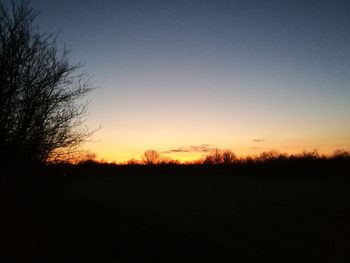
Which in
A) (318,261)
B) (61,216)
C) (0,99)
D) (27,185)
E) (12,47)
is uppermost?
(12,47)

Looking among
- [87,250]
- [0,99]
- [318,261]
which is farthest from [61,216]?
[318,261]

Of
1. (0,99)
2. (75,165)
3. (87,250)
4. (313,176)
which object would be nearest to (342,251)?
(87,250)

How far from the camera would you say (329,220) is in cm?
2239

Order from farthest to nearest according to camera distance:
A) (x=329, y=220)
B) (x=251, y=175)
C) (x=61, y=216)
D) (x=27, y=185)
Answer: (x=251, y=175)
(x=329, y=220)
(x=61, y=216)
(x=27, y=185)

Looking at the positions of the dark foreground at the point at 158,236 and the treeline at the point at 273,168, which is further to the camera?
the treeline at the point at 273,168

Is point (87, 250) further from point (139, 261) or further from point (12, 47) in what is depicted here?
point (12, 47)

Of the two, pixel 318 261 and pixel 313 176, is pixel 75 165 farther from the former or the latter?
pixel 313 176

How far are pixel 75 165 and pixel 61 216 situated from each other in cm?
237

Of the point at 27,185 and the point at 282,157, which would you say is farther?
the point at 282,157

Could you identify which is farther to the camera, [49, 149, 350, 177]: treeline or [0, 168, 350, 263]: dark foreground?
[49, 149, 350, 177]: treeline

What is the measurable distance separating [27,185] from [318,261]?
36.1 feet

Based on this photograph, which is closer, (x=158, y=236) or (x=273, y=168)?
(x=158, y=236)

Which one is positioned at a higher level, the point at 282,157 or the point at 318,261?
the point at 282,157

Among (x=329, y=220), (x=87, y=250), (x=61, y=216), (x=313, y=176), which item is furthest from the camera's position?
(x=313, y=176)
